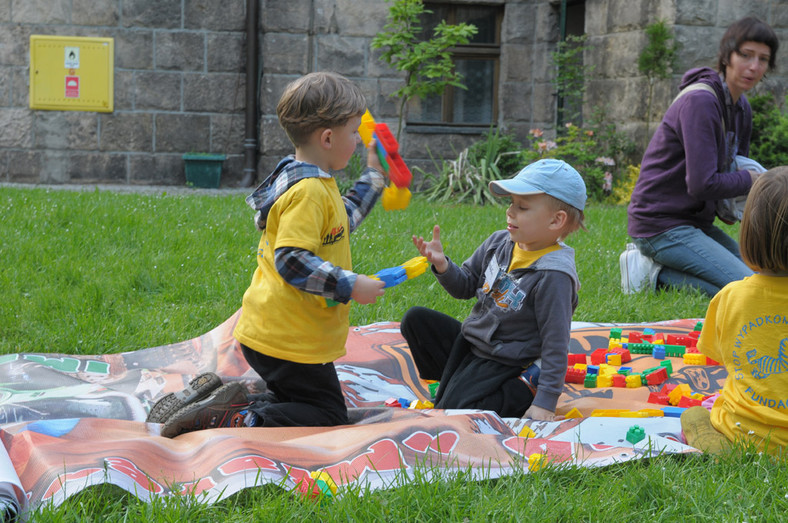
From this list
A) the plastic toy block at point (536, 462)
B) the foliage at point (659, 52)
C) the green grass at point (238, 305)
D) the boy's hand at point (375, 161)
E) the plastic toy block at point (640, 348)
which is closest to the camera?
the green grass at point (238, 305)

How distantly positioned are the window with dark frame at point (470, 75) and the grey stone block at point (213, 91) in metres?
2.16

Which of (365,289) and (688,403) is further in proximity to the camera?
(688,403)

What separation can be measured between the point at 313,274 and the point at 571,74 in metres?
7.87

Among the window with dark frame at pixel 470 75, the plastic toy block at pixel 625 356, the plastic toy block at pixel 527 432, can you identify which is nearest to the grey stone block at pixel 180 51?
the window with dark frame at pixel 470 75

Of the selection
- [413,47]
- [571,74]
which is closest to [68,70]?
[413,47]

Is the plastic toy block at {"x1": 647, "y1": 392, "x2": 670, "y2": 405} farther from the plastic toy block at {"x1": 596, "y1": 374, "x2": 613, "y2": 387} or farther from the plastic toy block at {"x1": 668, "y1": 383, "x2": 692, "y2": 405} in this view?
the plastic toy block at {"x1": 596, "y1": 374, "x2": 613, "y2": 387}

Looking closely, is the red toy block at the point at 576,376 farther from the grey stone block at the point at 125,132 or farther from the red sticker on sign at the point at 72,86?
the red sticker on sign at the point at 72,86

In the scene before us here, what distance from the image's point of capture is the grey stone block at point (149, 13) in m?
9.88

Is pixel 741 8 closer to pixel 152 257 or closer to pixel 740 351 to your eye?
pixel 152 257

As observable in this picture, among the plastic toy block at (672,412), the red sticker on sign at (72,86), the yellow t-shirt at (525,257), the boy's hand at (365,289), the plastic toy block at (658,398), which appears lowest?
the plastic toy block at (658,398)

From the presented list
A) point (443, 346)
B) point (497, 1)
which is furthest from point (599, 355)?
point (497, 1)

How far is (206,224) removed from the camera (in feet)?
21.3

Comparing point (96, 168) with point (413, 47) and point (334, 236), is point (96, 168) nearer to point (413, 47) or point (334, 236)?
point (413, 47)

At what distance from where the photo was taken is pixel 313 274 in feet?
9.05
